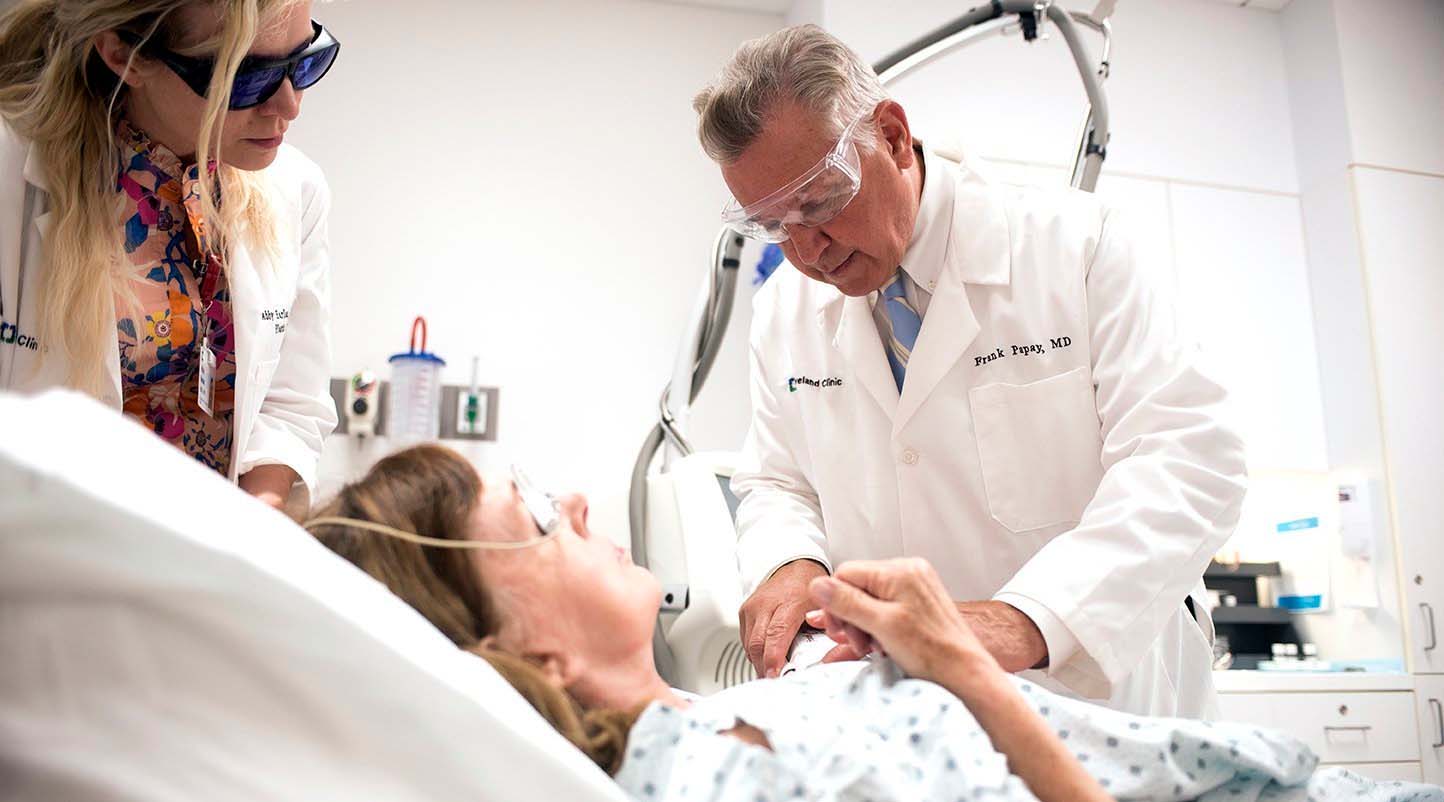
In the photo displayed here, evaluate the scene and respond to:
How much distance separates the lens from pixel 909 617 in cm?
100

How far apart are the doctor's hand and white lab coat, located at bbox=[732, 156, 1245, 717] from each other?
3cm

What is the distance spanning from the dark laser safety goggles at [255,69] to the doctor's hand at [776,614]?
0.88 metres

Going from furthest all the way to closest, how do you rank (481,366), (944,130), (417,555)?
(944,130) → (481,366) → (417,555)

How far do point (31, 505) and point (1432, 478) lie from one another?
430 centimetres

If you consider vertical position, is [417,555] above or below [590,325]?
below

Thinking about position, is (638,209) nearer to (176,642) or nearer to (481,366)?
(481,366)

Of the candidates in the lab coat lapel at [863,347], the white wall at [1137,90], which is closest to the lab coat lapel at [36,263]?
the lab coat lapel at [863,347]

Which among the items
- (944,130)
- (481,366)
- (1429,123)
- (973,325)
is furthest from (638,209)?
(1429,123)

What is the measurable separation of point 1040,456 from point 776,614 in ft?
1.40

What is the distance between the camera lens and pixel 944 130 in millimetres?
3904

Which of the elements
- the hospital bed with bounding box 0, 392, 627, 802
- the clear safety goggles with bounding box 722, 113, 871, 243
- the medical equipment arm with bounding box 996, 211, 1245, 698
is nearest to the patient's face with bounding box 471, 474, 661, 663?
the hospital bed with bounding box 0, 392, 627, 802

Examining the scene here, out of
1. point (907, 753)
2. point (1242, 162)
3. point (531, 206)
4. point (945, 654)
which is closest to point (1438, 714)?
point (1242, 162)

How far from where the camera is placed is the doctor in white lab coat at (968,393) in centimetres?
141

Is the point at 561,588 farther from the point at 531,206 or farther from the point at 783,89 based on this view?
the point at 531,206
